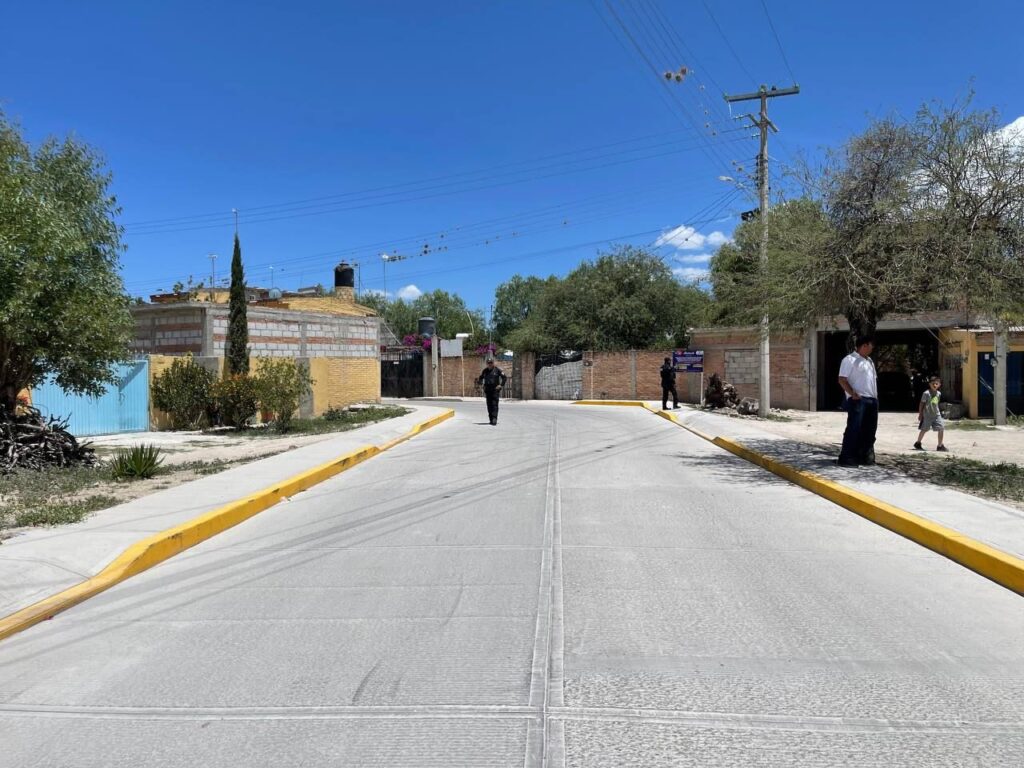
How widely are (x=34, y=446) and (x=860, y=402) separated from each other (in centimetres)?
1251

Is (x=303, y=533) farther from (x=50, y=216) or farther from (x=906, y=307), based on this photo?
(x=906, y=307)

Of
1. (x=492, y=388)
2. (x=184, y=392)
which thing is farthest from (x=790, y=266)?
(x=184, y=392)

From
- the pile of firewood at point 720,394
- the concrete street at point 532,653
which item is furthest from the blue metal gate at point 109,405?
the pile of firewood at point 720,394

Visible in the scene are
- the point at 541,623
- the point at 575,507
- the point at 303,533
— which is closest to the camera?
the point at 541,623

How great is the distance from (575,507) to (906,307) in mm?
6004

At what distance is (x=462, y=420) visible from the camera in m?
25.8

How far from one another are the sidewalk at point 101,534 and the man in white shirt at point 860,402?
832cm

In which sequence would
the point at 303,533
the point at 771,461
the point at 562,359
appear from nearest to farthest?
the point at 303,533 < the point at 771,461 < the point at 562,359

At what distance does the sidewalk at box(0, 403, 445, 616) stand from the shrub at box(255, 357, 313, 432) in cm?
781

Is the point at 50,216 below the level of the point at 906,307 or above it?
above

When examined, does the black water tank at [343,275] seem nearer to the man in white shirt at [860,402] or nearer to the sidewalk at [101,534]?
the sidewalk at [101,534]

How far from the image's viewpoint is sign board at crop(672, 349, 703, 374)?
31062 mm

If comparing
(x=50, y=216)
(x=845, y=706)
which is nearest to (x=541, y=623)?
(x=845, y=706)

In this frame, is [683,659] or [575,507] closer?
[683,659]
